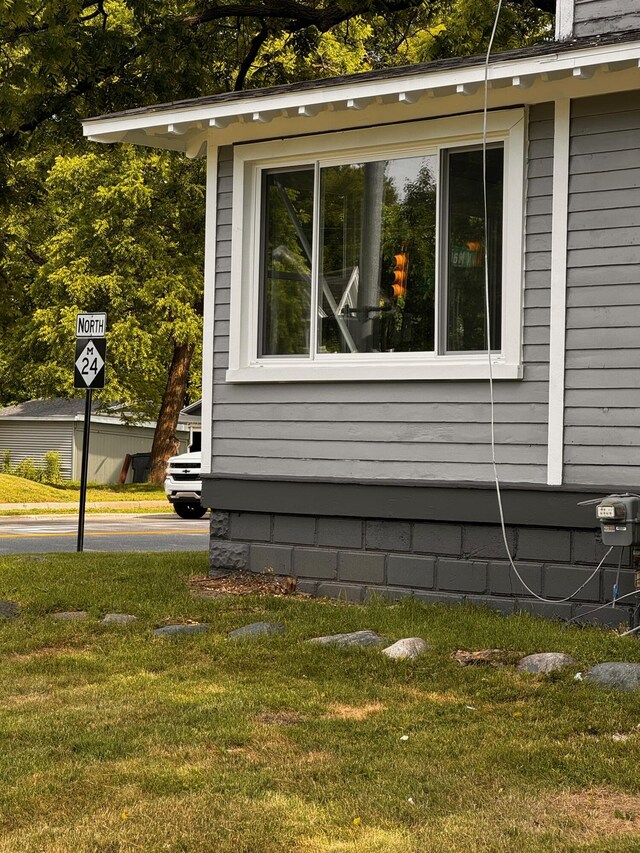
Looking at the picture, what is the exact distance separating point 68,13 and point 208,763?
11.1m

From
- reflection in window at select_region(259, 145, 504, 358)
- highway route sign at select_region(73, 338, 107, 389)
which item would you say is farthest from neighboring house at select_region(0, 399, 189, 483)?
reflection in window at select_region(259, 145, 504, 358)

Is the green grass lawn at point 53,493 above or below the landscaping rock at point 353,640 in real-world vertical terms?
below

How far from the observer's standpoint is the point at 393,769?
4.98 meters

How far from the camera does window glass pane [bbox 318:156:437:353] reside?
9.34 m

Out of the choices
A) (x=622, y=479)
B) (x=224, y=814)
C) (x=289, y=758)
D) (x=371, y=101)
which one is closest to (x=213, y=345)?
(x=371, y=101)

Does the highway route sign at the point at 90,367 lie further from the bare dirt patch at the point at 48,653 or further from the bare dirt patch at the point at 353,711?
the bare dirt patch at the point at 353,711

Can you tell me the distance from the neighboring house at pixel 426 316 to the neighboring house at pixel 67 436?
100 feet

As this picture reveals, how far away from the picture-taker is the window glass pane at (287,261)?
390 inches

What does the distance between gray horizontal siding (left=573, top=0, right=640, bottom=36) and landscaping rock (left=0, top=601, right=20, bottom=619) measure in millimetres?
5911

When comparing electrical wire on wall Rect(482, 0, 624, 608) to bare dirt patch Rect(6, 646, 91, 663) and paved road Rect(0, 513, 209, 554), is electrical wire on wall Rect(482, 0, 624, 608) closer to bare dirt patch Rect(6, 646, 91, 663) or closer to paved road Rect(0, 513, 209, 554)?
bare dirt patch Rect(6, 646, 91, 663)

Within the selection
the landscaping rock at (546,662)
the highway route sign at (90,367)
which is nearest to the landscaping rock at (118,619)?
the landscaping rock at (546,662)

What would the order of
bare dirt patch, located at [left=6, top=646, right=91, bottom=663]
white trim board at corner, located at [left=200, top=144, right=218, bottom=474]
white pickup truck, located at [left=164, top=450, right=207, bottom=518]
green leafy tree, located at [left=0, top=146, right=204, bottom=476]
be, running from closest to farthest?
1. bare dirt patch, located at [left=6, top=646, right=91, bottom=663]
2. white trim board at corner, located at [left=200, top=144, right=218, bottom=474]
3. white pickup truck, located at [left=164, top=450, right=207, bottom=518]
4. green leafy tree, located at [left=0, top=146, right=204, bottom=476]

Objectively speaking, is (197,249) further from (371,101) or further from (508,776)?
(508,776)

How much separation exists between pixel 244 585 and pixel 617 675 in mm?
4115
